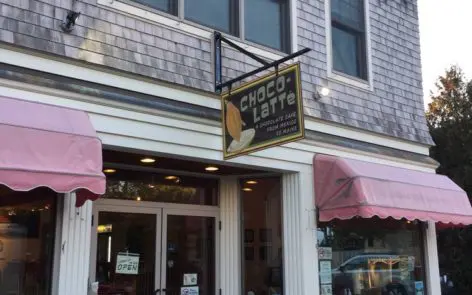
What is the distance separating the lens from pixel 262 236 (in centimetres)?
853

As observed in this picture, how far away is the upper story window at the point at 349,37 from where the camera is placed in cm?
962

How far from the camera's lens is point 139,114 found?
6.53 metres

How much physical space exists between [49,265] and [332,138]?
467cm

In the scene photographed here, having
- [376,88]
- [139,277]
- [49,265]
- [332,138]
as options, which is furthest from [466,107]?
[49,265]

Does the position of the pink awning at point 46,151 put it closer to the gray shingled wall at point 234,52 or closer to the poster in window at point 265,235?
the gray shingled wall at point 234,52

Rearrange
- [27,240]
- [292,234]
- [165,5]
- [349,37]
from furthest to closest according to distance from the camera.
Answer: [349,37] → [292,234] → [165,5] → [27,240]

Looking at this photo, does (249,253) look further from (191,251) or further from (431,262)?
(431,262)

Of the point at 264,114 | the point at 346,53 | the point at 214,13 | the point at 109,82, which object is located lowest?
the point at 264,114

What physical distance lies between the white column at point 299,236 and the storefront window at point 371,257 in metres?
0.29

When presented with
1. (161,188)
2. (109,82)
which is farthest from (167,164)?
(109,82)

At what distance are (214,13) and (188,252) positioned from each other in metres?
3.43

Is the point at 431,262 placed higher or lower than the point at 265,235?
lower

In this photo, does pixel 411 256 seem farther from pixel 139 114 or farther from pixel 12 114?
pixel 12 114

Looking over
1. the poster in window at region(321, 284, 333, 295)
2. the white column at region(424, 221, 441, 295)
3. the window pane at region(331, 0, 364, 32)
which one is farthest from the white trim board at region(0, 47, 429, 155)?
the white column at region(424, 221, 441, 295)
